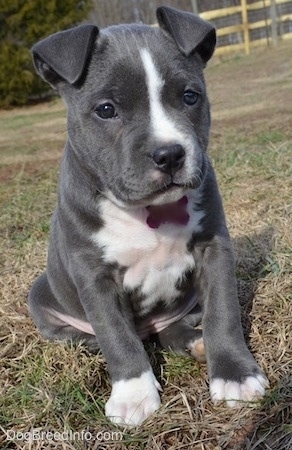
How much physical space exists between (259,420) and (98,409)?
681 millimetres

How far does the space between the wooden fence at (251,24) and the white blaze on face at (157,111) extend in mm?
19988

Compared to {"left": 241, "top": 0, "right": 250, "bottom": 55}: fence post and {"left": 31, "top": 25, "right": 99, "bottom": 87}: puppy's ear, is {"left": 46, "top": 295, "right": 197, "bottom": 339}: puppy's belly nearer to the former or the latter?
{"left": 31, "top": 25, "right": 99, "bottom": 87}: puppy's ear

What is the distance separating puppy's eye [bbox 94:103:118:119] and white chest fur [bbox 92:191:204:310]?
380mm

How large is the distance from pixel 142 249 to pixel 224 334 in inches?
20.3

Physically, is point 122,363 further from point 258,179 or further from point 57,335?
point 258,179

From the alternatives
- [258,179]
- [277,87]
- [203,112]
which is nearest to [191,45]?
[203,112]

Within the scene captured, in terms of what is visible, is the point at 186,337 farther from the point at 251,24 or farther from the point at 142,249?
the point at 251,24

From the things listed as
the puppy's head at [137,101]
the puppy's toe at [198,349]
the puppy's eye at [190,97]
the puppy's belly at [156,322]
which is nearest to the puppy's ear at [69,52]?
the puppy's head at [137,101]

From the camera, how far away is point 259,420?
94.0 inches

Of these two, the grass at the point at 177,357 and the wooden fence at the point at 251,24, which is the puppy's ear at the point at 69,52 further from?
the wooden fence at the point at 251,24

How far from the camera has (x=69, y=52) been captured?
2.70 meters

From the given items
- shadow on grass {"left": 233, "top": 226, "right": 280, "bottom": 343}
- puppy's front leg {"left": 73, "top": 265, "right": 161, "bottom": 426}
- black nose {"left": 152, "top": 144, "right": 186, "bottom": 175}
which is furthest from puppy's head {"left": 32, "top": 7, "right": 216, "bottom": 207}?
shadow on grass {"left": 233, "top": 226, "right": 280, "bottom": 343}

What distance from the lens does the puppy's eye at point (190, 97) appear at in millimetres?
2729

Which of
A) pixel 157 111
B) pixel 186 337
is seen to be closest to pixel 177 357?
pixel 186 337
